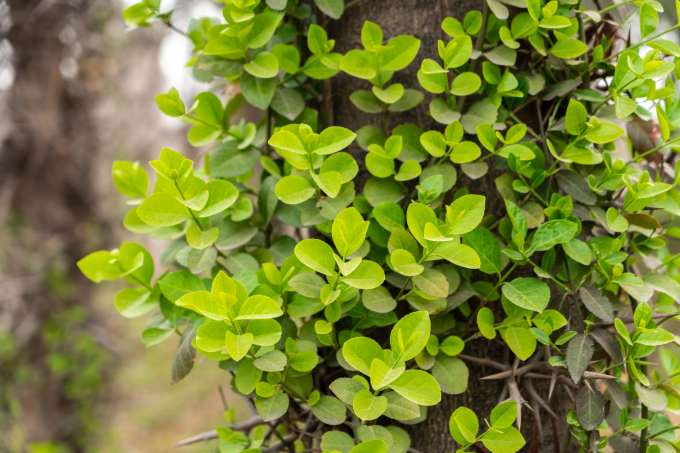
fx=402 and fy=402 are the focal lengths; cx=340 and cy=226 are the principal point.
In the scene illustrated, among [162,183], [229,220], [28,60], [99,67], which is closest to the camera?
[162,183]

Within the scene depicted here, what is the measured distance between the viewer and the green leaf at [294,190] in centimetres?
44

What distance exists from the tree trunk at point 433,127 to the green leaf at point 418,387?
185mm

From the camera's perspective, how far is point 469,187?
0.54 metres

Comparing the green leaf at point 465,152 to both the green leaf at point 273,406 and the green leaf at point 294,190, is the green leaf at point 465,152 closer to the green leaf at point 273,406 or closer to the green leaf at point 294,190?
the green leaf at point 294,190

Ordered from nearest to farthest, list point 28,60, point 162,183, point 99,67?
point 162,183 < point 28,60 < point 99,67

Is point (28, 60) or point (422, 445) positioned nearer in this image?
point (422, 445)

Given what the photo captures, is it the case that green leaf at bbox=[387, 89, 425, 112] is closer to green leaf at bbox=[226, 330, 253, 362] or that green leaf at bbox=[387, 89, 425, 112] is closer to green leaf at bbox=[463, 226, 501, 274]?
green leaf at bbox=[463, 226, 501, 274]

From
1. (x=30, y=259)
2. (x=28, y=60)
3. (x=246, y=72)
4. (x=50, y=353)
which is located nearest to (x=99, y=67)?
(x=28, y=60)

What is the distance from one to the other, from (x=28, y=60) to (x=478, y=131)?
245 cm

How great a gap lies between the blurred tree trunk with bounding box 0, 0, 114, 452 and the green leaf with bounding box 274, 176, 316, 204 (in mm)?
2204

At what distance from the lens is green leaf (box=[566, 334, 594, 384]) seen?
42cm

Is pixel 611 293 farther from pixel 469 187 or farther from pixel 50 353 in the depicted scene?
pixel 50 353

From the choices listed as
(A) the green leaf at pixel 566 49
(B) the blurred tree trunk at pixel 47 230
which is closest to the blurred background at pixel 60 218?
(B) the blurred tree trunk at pixel 47 230

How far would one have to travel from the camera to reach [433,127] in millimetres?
539
